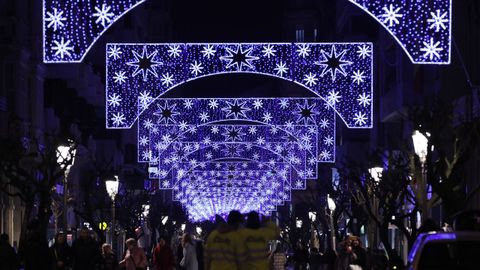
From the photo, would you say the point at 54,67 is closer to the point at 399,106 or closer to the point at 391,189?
the point at 399,106

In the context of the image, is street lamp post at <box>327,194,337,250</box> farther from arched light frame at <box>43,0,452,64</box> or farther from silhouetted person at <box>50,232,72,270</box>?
silhouetted person at <box>50,232,72,270</box>

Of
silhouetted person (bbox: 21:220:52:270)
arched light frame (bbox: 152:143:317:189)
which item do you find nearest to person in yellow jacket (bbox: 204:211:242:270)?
silhouetted person (bbox: 21:220:52:270)

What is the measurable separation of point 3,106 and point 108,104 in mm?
6759

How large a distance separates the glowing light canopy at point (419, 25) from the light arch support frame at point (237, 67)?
10.0 metres

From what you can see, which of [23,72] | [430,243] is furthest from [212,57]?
[430,243]

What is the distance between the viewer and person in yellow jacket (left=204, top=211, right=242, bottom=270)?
1644 cm

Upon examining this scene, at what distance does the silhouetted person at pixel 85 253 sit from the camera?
27.3 metres

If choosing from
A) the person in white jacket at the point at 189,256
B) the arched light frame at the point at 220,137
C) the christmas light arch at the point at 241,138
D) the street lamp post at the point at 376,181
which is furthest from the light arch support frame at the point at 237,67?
the christmas light arch at the point at 241,138

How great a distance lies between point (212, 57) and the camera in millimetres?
40938

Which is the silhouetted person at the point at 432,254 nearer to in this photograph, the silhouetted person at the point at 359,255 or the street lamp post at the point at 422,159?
the silhouetted person at the point at 359,255

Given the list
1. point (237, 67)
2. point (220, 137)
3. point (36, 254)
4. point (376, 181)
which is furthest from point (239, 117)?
point (36, 254)

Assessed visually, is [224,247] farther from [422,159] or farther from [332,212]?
[332,212]

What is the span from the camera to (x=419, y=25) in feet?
93.9

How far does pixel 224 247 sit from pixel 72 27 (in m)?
13.5
